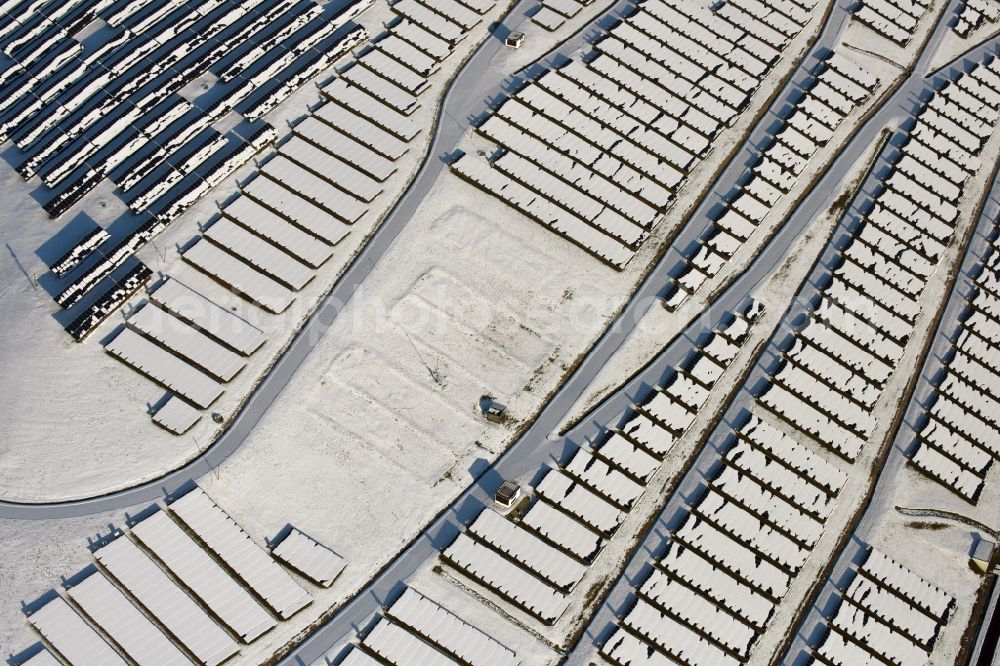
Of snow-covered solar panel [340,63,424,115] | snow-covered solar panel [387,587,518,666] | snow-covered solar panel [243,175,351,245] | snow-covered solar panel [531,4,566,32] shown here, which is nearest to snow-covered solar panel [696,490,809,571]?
snow-covered solar panel [387,587,518,666]

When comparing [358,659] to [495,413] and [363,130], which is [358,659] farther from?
[363,130]

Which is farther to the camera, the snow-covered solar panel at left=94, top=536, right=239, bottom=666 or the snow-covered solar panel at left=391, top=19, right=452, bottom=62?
the snow-covered solar panel at left=391, top=19, right=452, bottom=62

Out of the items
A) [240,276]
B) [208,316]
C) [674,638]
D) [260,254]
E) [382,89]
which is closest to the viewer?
[674,638]

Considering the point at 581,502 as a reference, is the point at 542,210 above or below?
above

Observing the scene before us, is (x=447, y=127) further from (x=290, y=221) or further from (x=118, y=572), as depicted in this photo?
(x=118, y=572)

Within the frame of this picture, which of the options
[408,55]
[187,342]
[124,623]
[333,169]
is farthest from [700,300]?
[124,623]

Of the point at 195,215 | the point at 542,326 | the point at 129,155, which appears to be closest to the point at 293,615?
the point at 542,326

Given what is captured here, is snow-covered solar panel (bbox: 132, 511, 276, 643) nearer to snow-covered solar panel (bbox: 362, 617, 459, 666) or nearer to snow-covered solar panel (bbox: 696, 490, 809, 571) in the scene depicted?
snow-covered solar panel (bbox: 362, 617, 459, 666)
